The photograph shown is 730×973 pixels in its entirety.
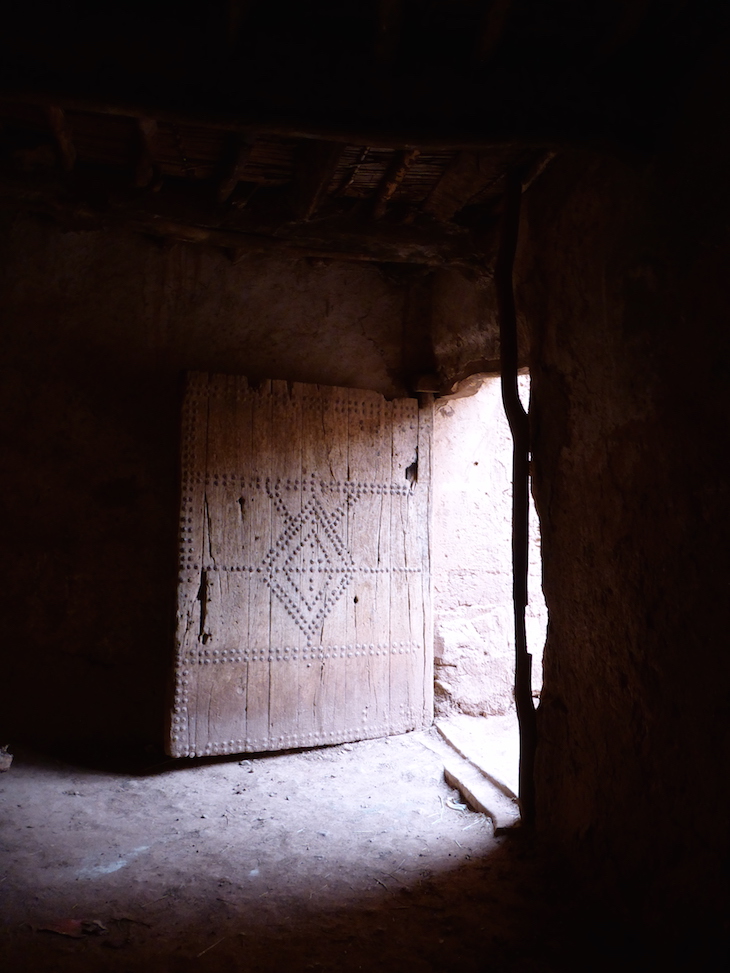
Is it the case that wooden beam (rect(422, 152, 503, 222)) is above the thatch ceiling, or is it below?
above

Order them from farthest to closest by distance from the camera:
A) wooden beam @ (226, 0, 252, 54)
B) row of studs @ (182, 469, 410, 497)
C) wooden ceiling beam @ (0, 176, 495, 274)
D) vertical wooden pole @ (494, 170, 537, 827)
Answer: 1. row of studs @ (182, 469, 410, 497)
2. wooden ceiling beam @ (0, 176, 495, 274)
3. vertical wooden pole @ (494, 170, 537, 827)
4. wooden beam @ (226, 0, 252, 54)

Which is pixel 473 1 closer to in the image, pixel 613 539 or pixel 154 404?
pixel 613 539

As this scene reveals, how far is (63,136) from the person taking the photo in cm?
293

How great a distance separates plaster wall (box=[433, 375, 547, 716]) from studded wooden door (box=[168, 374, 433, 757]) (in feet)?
0.89

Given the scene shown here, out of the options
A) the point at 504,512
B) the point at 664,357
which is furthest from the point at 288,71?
the point at 504,512

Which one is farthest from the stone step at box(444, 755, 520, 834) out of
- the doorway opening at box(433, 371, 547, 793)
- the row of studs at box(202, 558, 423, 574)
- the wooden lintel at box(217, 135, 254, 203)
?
the wooden lintel at box(217, 135, 254, 203)

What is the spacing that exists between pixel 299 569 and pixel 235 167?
7.23 ft

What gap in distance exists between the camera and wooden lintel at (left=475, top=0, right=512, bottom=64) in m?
2.01

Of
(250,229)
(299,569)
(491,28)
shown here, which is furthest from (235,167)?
(299,569)

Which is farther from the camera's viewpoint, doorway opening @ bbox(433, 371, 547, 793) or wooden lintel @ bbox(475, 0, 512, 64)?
doorway opening @ bbox(433, 371, 547, 793)

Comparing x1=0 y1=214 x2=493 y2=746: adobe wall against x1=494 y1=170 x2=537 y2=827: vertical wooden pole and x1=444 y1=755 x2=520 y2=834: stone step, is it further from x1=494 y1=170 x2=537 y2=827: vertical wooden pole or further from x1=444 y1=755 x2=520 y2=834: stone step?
x1=444 y1=755 x2=520 y2=834: stone step

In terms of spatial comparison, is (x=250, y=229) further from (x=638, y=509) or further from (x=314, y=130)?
(x=638, y=509)

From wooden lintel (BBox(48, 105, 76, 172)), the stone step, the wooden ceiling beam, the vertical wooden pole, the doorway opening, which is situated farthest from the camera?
the doorway opening

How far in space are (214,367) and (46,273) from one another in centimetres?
104
